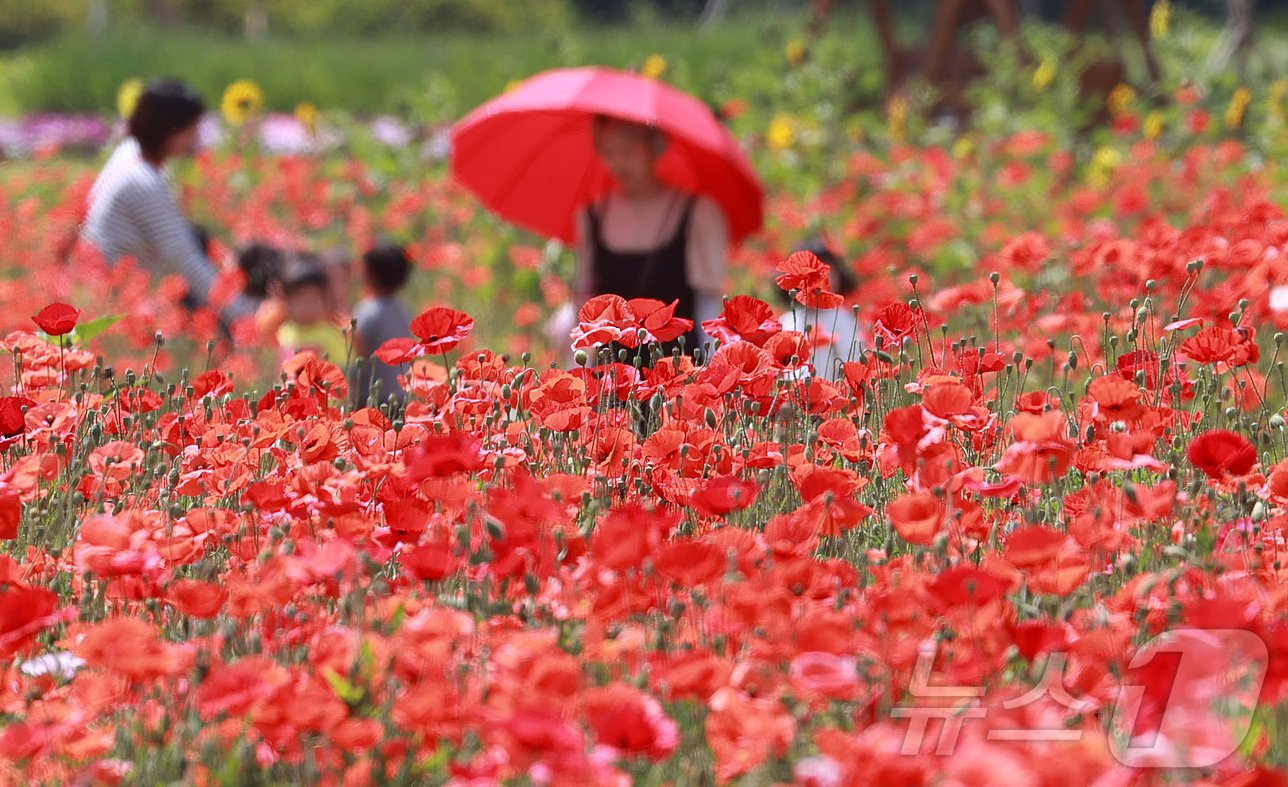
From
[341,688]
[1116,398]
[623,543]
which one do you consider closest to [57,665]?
[341,688]

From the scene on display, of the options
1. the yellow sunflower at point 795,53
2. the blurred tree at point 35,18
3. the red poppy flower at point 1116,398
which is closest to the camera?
the red poppy flower at point 1116,398

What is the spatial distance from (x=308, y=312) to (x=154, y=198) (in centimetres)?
101

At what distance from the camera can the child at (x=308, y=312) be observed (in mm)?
5488

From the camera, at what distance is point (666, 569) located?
6.09 feet

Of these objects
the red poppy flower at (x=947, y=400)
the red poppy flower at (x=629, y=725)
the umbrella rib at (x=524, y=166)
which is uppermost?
the umbrella rib at (x=524, y=166)

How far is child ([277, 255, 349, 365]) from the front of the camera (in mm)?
5488

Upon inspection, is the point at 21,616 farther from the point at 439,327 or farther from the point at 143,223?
the point at 143,223

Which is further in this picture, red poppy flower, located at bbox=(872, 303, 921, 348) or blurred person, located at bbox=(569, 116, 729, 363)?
blurred person, located at bbox=(569, 116, 729, 363)

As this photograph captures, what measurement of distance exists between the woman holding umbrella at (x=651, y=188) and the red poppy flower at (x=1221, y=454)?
267 centimetres

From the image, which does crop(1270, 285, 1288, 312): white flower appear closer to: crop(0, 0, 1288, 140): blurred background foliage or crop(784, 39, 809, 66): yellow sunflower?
crop(0, 0, 1288, 140): blurred background foliage

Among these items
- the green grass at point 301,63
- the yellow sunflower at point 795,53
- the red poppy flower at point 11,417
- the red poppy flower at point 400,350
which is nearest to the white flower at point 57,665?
the red poppy flower at point 11,417

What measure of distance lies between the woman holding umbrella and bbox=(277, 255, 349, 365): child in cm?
76

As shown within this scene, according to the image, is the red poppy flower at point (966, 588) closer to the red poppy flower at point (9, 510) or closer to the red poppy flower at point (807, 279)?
the red poppy flower at point (807, 279)

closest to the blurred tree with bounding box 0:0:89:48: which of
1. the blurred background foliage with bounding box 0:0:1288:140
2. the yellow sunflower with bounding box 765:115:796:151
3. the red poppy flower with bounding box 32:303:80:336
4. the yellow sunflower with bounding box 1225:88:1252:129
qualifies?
the blurred background foliage with bounding box 0:0:1288:140
